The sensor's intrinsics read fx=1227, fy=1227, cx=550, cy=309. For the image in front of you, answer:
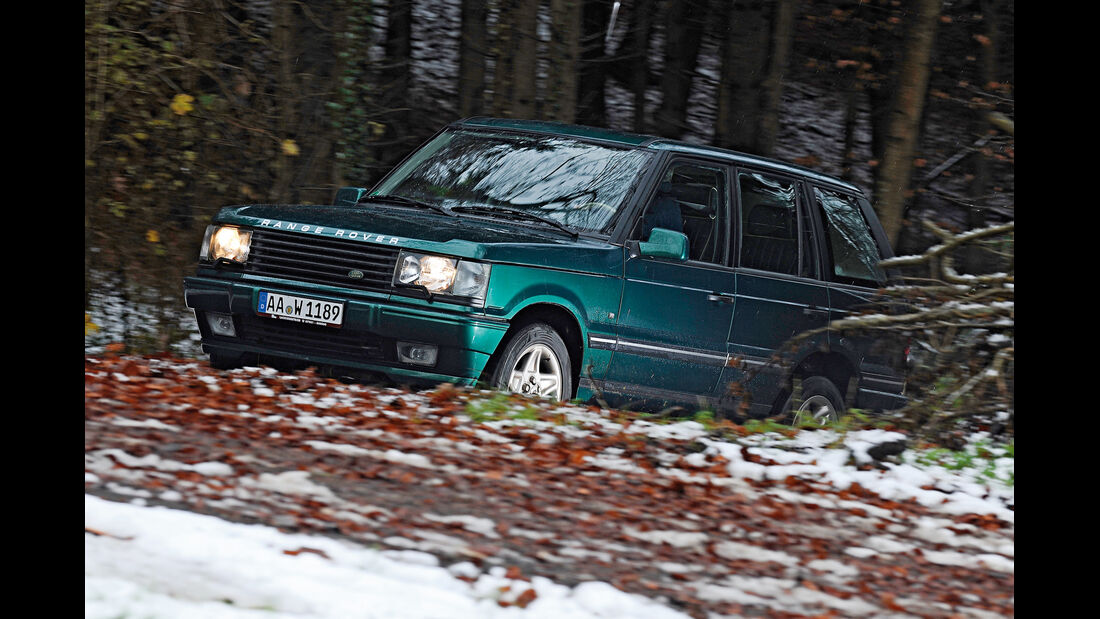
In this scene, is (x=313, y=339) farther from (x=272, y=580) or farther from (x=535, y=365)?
(x=272, y=580)

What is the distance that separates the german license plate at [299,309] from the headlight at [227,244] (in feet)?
1.12

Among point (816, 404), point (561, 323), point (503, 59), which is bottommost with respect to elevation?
point (816, 404)

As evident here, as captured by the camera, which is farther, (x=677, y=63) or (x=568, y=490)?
(x=677, y=63)

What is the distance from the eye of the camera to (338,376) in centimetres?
728

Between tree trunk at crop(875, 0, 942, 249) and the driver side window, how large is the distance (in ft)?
14.4

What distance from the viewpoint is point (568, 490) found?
588 cm

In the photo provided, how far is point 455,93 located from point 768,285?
777 centimetres

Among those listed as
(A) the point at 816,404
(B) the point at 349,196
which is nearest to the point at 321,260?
(B) the point at 349,196

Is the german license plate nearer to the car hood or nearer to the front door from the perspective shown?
the car hood

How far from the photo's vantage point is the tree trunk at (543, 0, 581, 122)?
12.2 m

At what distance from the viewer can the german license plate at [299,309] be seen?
6.96 m

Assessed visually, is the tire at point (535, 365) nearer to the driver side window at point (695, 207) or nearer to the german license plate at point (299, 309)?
the german license plate at point (299, 309)

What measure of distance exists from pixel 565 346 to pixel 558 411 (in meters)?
0.50

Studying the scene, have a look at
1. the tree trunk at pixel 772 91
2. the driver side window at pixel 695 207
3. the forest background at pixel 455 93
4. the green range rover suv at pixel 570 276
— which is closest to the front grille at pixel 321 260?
the green range rover suv at pixel 570 276
